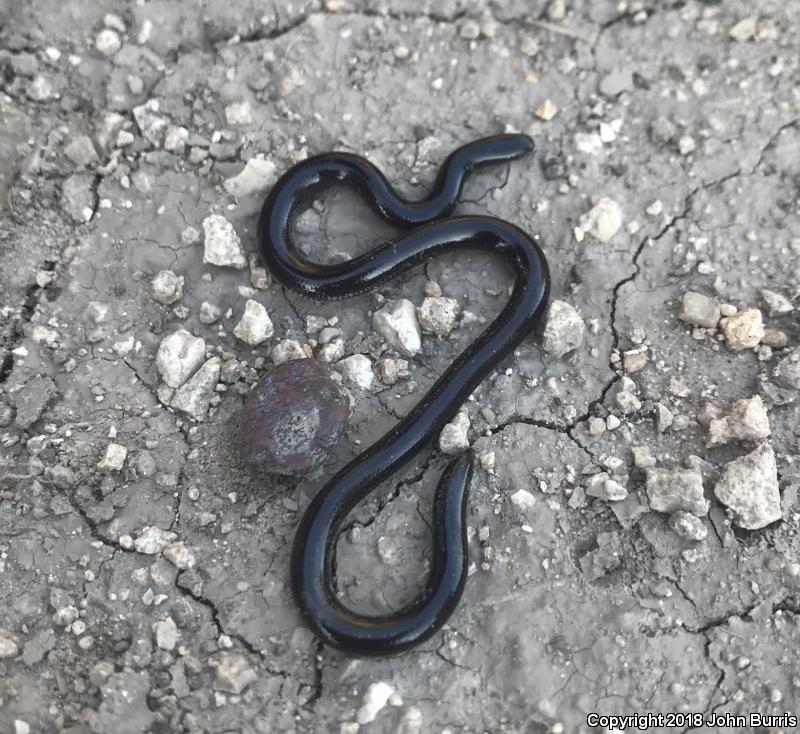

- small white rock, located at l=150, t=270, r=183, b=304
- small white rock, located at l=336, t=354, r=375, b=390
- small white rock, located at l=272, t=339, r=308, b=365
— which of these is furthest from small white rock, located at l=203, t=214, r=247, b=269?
small white rock, located at l=336, t=354, r=375, b=390

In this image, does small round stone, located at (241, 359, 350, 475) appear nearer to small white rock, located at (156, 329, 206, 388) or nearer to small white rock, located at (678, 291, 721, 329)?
small white rock, located at (156, 329, 206, 388)

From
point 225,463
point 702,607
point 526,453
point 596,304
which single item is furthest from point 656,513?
point 225,463

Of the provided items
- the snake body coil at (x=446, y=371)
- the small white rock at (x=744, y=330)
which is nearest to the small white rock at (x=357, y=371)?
the snake body coil at (x=446, y=371)

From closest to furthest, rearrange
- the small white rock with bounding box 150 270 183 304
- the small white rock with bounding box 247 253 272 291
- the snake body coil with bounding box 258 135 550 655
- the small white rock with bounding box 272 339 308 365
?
the snake body coil with bounding box 258 135 550 655 → the small white rock with bounding box 272 339 308 365 → the small white rock with bounding box 150 270 183 304 → the small white rock with bounding box 247 253 272 291

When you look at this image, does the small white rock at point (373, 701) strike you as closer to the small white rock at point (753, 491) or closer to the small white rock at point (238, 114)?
the small white rock at point (753, 491)

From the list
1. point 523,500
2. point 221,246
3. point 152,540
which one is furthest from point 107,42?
point 523,500
